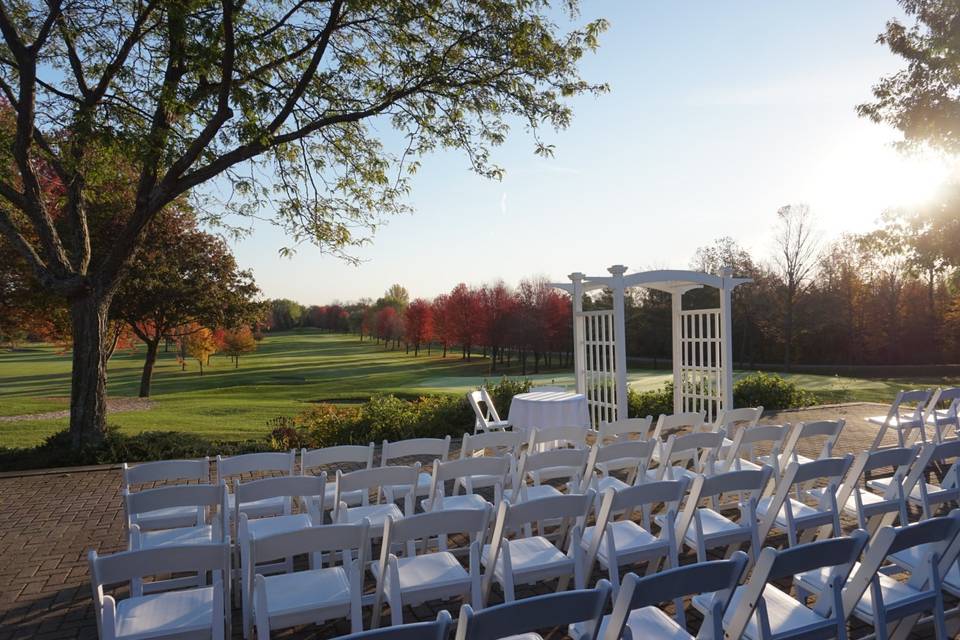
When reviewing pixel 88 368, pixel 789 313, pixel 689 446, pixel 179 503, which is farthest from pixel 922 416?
pixel 789 313

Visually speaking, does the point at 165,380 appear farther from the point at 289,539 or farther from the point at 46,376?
the point at 289,539

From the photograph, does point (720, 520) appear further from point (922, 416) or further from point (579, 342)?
point (579, 342)

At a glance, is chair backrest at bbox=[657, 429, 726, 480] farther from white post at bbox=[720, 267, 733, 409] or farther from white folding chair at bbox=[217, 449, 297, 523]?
white post at bbox=[720, 267, 733, 409]

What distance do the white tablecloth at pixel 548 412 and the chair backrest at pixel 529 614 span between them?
5.83m

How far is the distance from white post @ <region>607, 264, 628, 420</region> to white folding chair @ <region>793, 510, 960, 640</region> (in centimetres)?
588

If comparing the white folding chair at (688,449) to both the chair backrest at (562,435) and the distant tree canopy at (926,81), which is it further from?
the distant tree canopy at (926,81)

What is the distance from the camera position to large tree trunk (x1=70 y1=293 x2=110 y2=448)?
351 inches

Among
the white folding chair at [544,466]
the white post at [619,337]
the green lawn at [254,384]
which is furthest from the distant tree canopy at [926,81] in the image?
the white folding chair at [544,466]

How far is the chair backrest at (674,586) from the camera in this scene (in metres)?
2.06

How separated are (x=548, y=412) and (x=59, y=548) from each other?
536 centimetres

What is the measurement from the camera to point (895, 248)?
17.5 metres

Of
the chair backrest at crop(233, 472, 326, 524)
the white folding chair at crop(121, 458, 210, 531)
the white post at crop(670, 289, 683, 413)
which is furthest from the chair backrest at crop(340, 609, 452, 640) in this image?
the white post at crop(670, 289, 683, 413)

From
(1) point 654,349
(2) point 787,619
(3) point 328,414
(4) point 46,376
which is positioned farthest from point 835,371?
(4) point 46,376

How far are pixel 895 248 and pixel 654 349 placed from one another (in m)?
21.9
